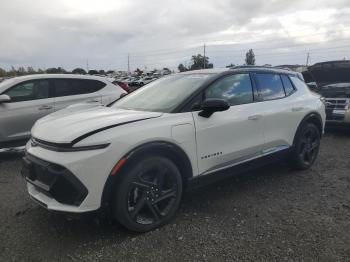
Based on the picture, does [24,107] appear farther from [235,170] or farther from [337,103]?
[337,103]

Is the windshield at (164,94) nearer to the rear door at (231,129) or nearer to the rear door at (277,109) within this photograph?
the rear door at (231,129)

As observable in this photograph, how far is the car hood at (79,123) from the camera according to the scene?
9.83ft

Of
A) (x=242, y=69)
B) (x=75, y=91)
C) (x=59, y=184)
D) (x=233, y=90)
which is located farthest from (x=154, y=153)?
(x=75, y=91)

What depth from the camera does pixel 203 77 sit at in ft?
13.3

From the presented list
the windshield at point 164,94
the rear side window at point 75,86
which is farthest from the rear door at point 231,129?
the rear side window at point 75,86

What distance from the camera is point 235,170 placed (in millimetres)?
4062

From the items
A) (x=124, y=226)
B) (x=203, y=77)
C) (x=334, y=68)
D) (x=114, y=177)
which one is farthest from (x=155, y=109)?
(x=334, y=68)

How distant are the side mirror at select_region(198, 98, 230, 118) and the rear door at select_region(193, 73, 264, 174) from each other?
7cm

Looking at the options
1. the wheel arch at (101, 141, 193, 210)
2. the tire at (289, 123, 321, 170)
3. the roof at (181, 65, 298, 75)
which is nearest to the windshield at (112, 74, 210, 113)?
the roof at (181, 65, 298, 75)

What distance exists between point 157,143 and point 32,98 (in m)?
4.12

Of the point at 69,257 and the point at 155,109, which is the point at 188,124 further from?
the point at 69,257

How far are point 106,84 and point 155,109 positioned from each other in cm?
403

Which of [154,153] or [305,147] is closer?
[154,153]

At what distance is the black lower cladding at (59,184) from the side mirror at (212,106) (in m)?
1.45
